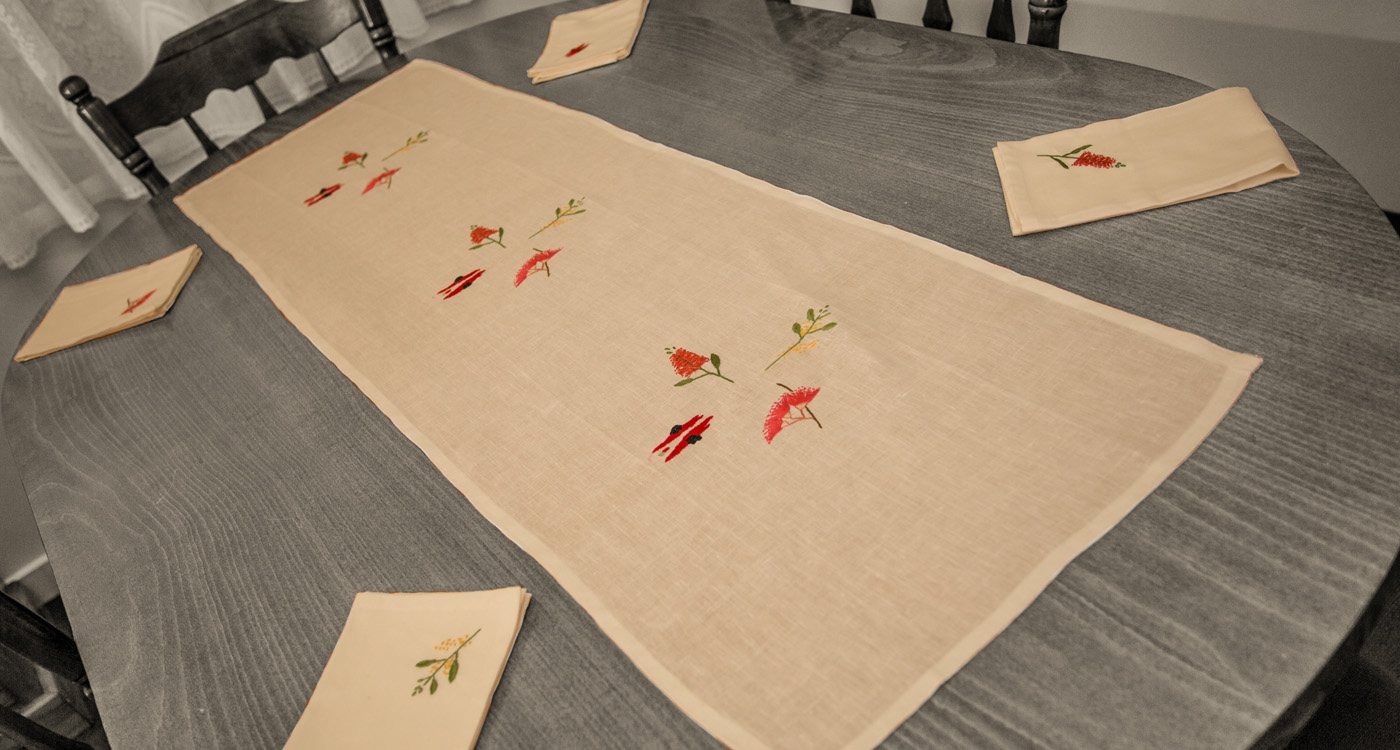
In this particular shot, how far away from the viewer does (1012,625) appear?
23.1 inches

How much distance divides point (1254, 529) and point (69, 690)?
133 centimetres

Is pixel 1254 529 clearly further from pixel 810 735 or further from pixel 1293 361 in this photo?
pixel 810 735

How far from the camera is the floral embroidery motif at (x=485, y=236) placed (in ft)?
3.76

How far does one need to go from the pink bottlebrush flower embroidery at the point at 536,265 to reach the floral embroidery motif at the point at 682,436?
1.14 feet

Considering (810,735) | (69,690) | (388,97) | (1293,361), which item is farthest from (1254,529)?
(388,97)

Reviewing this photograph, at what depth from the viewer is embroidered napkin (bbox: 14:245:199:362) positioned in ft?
4.04

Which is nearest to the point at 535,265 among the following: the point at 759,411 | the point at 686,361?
the point at 686,361

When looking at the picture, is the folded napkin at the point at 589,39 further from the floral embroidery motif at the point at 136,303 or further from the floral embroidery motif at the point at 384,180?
the floral embroidery motif at the point at 136,303

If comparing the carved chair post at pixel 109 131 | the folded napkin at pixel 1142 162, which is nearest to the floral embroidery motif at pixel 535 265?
the folded napkin at pixel 1142 162

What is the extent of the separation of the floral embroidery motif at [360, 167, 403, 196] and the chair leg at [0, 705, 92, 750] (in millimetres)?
825

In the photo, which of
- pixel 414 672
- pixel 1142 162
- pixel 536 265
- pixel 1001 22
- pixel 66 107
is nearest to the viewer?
pixel 414 672

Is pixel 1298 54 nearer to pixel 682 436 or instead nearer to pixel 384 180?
pixel 682 436

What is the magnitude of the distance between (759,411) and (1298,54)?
1.56 metres

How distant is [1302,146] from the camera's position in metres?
0.90
